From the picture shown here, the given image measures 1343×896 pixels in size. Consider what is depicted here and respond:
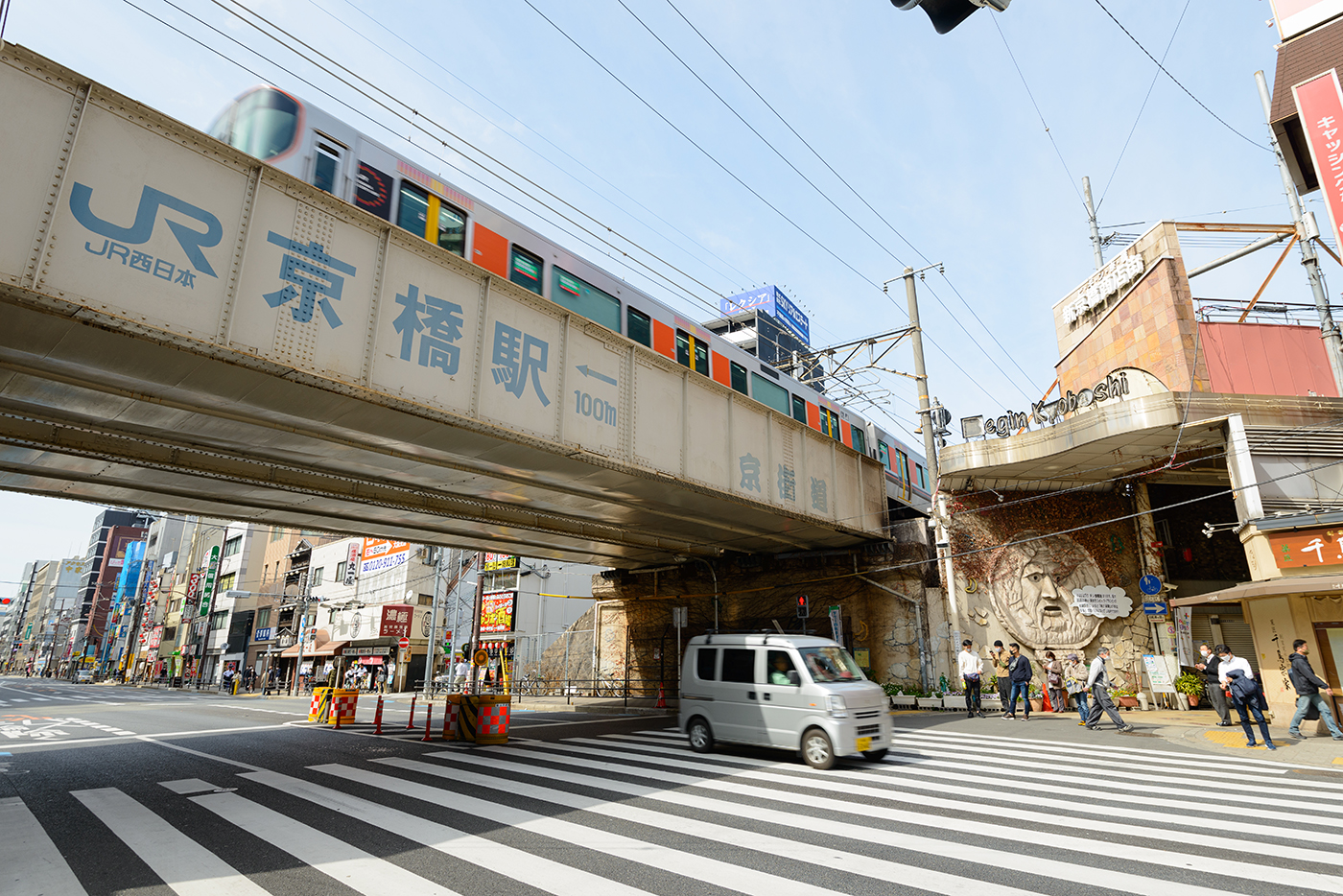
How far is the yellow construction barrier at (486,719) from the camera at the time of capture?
44.1 feet

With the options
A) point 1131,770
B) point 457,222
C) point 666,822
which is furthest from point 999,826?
point 457,222

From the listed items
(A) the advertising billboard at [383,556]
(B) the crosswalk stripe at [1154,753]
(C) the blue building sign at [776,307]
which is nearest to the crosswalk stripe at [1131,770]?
(B) the crosswalk stripe at [1154,753]

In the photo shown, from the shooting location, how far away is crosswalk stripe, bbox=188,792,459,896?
4777 millimetres

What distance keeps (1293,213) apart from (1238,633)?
12198 mm

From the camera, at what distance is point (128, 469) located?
43.4 ft

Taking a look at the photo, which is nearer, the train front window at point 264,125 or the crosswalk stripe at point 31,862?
the crosswalk stripe at point 31,862

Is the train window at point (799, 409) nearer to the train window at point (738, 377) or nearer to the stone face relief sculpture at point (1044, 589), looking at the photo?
the train window at point (738, 377)

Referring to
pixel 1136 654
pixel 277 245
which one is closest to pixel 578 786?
pixel 277 245

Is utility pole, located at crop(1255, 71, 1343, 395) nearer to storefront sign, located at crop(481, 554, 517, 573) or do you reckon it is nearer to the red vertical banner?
the red vertical banner

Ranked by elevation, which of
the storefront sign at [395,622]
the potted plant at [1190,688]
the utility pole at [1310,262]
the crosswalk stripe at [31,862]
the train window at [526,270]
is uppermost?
the utility pole at [1310,262]

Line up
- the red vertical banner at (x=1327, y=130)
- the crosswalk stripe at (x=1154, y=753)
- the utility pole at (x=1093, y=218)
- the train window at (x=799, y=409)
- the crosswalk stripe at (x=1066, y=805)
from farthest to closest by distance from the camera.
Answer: the utility pole at (x=1093, y=218)
the train window at (x=799, y=409)
the red vertical banner at (x=1327, y=130)
the crosswalk stripe at (x=1154, y=753)
the crosswalk stripe at (x=1066, y=805)

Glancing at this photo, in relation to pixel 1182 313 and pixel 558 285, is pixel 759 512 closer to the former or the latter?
pixel 558 285

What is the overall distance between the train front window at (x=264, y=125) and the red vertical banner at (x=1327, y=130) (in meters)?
20.5

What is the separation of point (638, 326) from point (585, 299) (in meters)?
1.61
